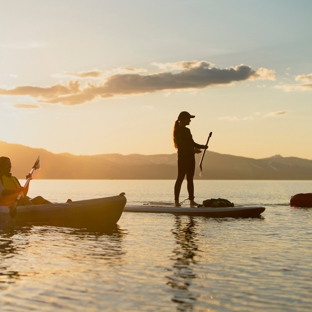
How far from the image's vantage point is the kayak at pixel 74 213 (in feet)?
59.2

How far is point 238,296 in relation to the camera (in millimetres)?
7668

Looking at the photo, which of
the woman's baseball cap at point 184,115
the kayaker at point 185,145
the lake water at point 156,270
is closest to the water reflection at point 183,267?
the lake water at point 156,270

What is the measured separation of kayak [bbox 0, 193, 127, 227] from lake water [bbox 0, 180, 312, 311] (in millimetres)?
1475

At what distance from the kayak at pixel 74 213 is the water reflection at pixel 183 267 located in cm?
226

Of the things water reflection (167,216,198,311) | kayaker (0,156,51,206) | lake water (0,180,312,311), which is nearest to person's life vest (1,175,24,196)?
kayaker (0,156,51,206)

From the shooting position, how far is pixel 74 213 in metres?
18.3

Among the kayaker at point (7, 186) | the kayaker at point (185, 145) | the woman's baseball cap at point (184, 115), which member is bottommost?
the kayaker at point (7, 186)

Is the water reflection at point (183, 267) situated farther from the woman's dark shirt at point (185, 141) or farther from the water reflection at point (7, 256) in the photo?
the woman's dark shirt at point (185, 141)

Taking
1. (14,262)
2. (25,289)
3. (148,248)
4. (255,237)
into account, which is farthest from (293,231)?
(25,289)

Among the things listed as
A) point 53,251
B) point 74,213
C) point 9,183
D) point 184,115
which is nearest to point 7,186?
point 9,183

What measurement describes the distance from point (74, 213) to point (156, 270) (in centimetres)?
906

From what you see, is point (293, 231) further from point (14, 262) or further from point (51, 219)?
point (14, 262)

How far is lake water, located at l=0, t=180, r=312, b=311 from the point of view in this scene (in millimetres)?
7340

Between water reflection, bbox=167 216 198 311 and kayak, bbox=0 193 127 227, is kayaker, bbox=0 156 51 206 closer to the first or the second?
kayak, bbox=0 193 127 227
